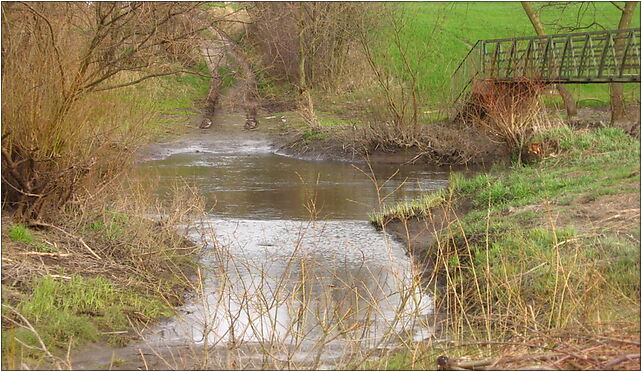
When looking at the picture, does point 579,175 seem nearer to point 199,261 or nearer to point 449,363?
point 199,261

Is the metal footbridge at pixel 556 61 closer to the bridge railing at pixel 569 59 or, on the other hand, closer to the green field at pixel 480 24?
the bridge railing at pixel 569 59

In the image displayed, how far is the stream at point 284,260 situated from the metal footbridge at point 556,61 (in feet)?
11.3

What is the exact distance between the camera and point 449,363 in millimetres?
5902

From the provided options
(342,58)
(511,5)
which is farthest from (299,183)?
(511,5)

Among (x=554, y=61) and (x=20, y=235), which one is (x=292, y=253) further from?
(x=554, y=61)

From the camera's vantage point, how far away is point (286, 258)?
37.5 ft

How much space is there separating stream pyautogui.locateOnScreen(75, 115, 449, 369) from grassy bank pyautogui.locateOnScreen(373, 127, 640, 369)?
1.78ft

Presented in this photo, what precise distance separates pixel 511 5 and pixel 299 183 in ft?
114

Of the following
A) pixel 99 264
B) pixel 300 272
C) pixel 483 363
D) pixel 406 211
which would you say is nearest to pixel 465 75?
pixel 406 211

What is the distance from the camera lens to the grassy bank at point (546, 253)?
6719 millimetres

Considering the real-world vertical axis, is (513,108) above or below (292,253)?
above

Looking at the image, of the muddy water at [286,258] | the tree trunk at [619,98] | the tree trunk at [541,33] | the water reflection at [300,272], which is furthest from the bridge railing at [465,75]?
the water reflection at [300,272]

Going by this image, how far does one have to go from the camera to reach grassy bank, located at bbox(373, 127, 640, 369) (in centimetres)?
672

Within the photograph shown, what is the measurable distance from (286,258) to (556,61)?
1453cm
